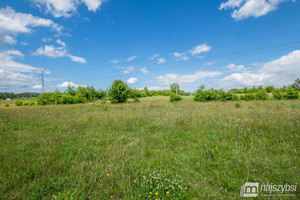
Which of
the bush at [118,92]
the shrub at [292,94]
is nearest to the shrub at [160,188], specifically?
the shrub at [292,94]

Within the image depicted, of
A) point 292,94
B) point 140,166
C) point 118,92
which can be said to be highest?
point 118,92

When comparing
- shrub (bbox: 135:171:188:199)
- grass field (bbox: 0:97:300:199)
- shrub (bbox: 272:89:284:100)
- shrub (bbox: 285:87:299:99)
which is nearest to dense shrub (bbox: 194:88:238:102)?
shrub (bbox: 272:89:284:100)

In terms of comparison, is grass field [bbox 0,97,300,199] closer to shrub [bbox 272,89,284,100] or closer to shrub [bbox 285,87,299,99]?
shrub [bbox 272,89,284,100]

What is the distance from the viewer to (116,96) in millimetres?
36719

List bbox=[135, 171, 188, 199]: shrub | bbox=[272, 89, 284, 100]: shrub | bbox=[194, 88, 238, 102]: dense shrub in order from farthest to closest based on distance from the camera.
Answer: bbox=[194, 88, 238, 102]: dense shrub → bbox=[272, 89, 284, 100]: shrub → bbox=[135, 171, 188, 199]: shrub

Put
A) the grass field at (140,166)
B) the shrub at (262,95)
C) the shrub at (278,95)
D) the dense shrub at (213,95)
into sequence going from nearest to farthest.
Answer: the grass field at (140,166) < the shrub at (278,95) < the shrub at (262,95) < the dense shrub at (213,95)

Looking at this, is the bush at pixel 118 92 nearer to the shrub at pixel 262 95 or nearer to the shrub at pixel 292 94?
the shrub at pixel 262 95

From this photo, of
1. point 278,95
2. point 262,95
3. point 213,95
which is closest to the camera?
point 278,95

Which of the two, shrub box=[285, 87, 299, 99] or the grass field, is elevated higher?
shrub box=[285, 87, 299, 99]

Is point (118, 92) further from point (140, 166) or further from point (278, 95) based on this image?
point (278, 95)

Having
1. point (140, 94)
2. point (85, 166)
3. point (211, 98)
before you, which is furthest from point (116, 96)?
point (140, 94)

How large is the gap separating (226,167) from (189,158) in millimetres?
969

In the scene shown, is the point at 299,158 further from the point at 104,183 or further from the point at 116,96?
the point at 116,96

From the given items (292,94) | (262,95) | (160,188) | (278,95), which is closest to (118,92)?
(160,188)
